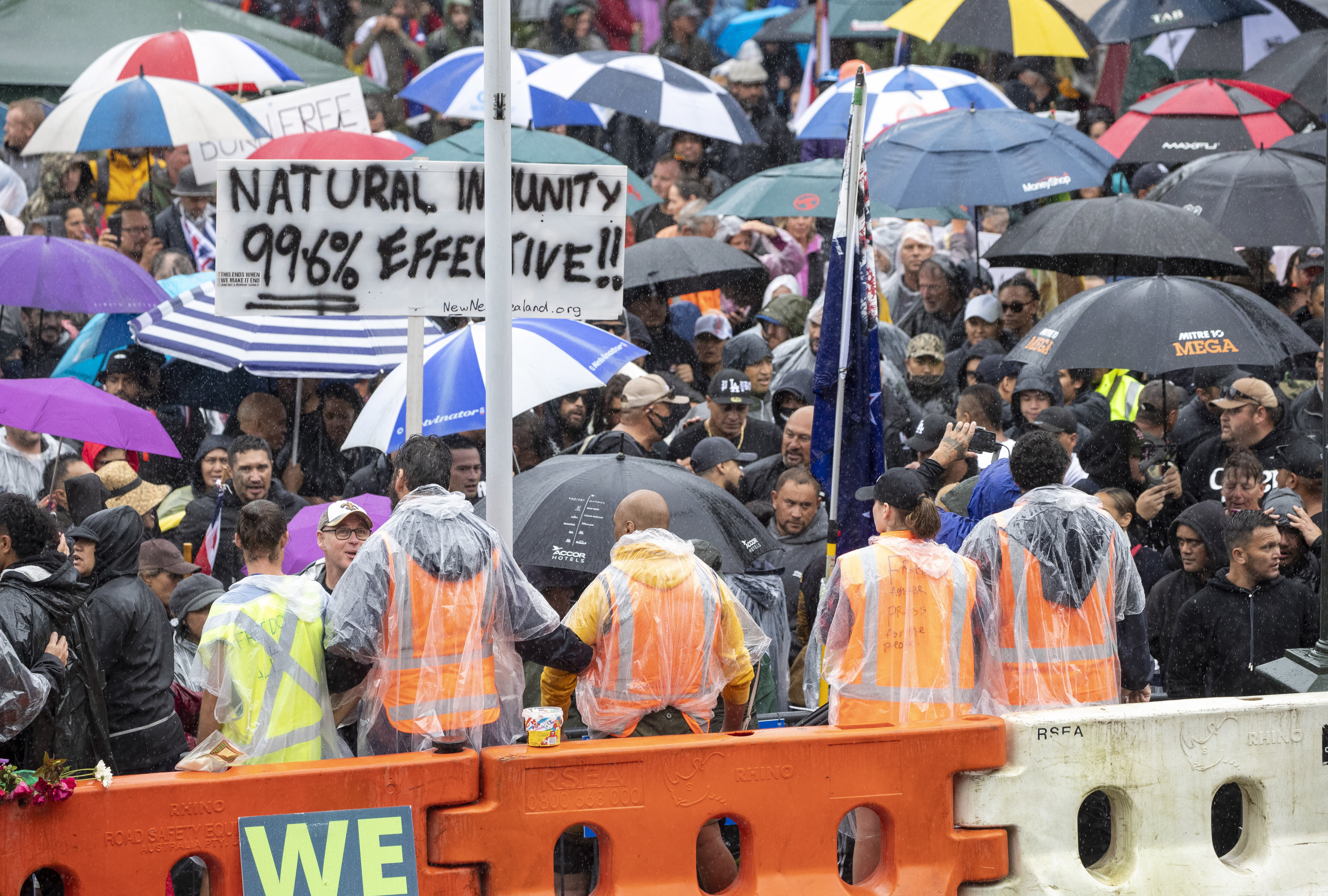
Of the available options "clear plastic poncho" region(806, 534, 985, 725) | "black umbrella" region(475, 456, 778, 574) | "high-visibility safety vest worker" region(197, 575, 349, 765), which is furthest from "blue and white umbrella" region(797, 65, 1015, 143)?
"high-visibility safety vest worker" region(197, 575, 349, 765)

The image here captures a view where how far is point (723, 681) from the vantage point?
593cm

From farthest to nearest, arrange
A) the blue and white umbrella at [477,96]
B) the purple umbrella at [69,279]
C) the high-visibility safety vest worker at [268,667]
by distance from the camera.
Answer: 1. the blue and white umbrella at [477,96]
2. the purple umbrella at [69,279]
3. the high-visibility safety vest worker at [268,667]

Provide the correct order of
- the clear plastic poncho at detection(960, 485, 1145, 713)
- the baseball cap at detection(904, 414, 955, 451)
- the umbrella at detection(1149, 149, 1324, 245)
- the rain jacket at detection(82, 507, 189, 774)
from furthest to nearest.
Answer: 1. the umbrella at detection(1149, 149, 1324, 245)
2. the baseball cap at detection(904, 414, 955, 451)
3. the rain jacket at detection(82, 507, 189, 774)
4. the clear plastic poncho at detection(960, 485, 1145, 713)

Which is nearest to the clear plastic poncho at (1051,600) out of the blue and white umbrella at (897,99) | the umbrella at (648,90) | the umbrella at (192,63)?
Answer: the blue and white umbrella at (897,99)

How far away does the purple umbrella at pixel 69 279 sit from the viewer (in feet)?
30.2

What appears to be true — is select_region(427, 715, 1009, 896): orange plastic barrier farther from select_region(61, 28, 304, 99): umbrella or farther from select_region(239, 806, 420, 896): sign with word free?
select_region(61, 28, 304, 99): umbrella

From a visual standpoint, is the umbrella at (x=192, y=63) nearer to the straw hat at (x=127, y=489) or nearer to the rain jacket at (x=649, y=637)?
the straw hat at (x=127, y=489)

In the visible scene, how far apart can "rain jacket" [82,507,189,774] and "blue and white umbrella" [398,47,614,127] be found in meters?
7.71

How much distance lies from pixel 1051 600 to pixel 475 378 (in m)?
3.10

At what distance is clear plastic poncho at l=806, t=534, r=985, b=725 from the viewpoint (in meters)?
5.93

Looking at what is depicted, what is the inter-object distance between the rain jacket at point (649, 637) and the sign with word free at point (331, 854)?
0.98 meters

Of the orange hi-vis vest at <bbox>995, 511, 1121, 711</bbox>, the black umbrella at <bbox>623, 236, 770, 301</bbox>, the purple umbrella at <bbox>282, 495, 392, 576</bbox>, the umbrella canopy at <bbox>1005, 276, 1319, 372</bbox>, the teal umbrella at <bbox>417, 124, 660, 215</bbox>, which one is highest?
the teal umbrella at <bbox>417, 124, 660, 215</bbox>

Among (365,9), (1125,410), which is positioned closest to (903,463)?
(1125,410)

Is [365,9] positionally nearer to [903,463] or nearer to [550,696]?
[903,463]
